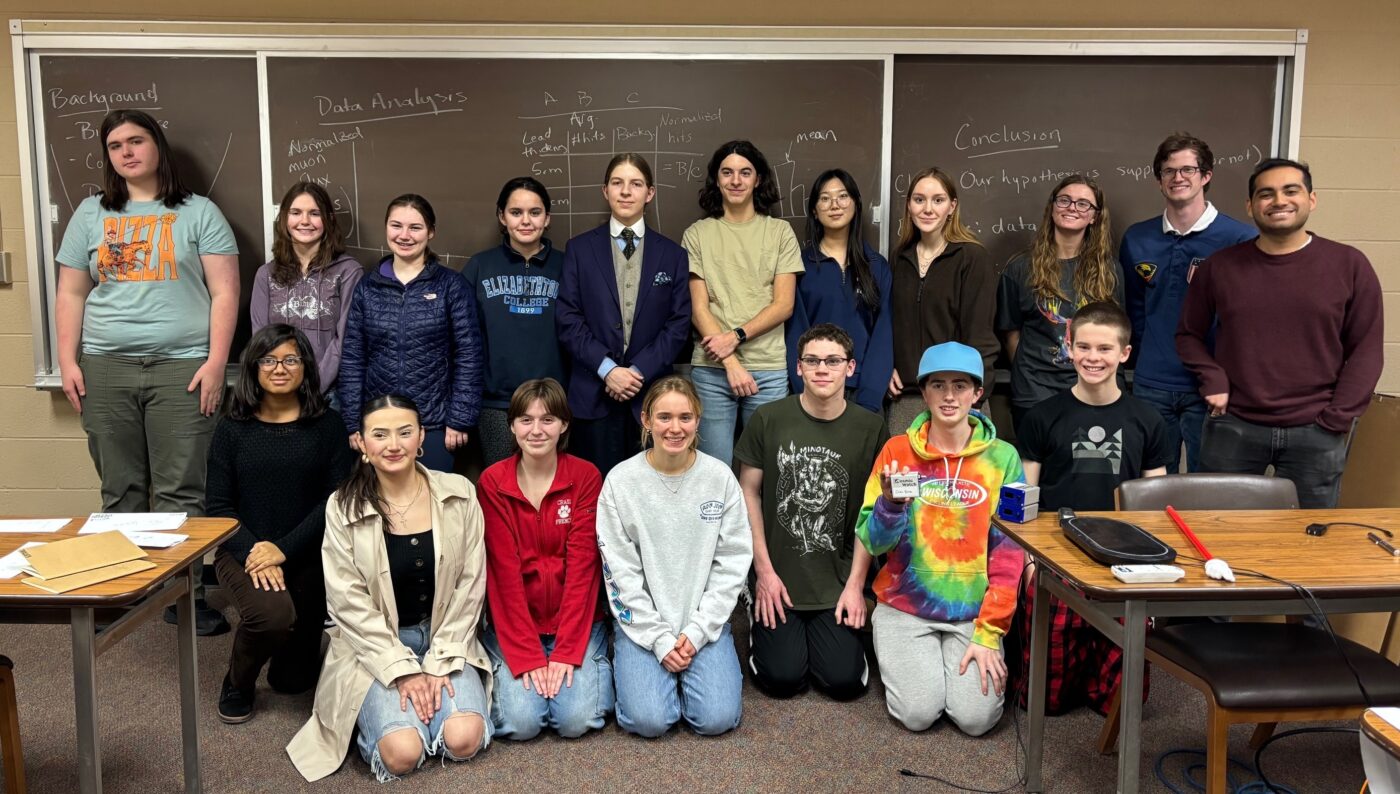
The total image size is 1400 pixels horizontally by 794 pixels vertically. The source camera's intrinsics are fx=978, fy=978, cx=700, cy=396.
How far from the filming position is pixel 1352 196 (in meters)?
3.89

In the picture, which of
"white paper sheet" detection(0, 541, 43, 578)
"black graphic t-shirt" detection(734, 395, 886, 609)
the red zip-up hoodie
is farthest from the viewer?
"black graphic t-shirt" detection(734, 395, 886, 609)

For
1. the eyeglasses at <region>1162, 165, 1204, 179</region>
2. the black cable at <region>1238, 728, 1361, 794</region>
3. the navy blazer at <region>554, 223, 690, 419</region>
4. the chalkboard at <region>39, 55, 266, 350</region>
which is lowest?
the black cable at <region>1238, 728, 1361, 794</region>

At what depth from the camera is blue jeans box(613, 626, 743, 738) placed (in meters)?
2.71

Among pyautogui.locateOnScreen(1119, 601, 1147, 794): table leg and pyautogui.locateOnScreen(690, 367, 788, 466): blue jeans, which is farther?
pyautogui.locateOnScreen(690, 367, 788, 466): blue jeans

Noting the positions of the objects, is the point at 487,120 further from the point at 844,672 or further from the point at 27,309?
the point at 844,672

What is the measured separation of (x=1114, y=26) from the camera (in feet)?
12.6

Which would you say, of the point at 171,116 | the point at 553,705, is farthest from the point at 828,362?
the point at 171,116

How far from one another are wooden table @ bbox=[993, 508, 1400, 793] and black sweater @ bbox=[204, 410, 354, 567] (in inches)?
79.1

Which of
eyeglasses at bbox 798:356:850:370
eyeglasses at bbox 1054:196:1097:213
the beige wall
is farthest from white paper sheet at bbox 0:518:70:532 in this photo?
eyeglasses at bbox 1054:196:1097:213

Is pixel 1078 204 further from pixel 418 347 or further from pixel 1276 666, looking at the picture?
pixel 418 347

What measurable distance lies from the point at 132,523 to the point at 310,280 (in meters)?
1.36

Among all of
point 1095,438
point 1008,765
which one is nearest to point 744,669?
point 1008,765

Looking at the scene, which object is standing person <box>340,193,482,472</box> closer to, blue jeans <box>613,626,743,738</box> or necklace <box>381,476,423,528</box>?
necklace <box>381,476,423,528</box>

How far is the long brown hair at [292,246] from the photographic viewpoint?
3.53 m
